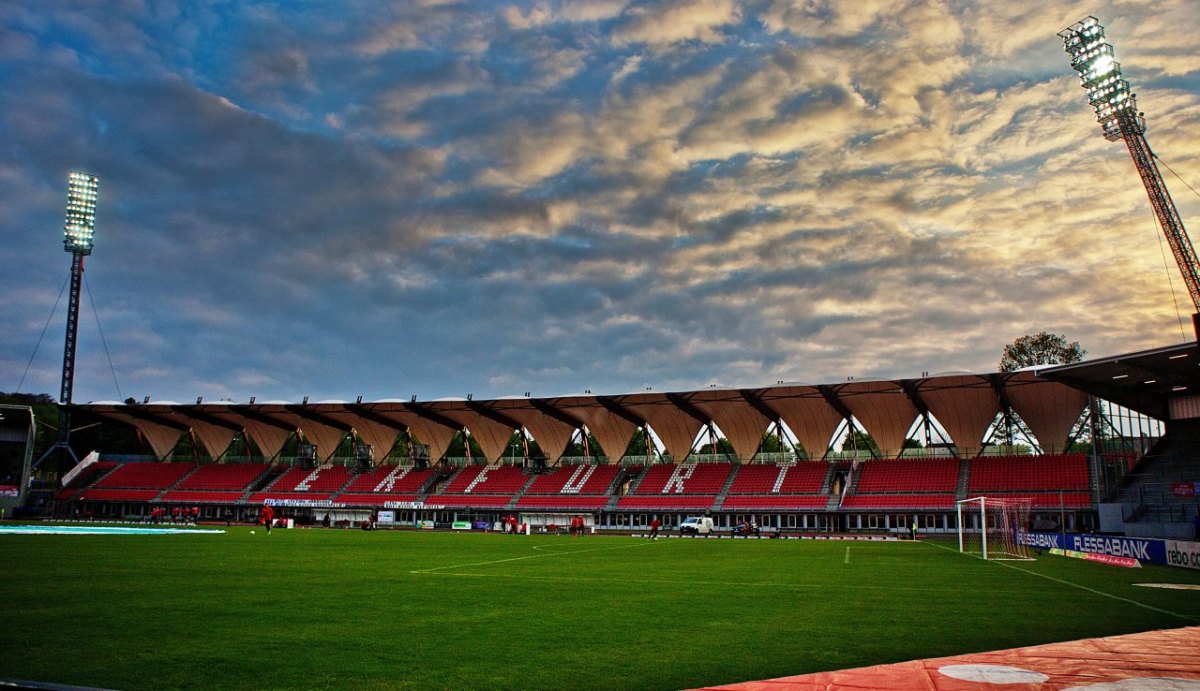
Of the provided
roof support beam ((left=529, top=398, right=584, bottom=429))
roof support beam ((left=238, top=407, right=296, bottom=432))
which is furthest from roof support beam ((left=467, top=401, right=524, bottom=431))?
roof support beam ((left=238, top=407, right=296, bottom=432))

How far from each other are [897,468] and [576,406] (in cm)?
2914

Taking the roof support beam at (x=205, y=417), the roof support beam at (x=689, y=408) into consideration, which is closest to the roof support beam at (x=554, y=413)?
the roof support beam at (x=689, y=408)

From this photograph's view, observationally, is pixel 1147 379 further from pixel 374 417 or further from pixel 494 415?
pixel 374 417

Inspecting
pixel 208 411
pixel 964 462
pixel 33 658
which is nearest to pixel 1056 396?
pixel 964 462

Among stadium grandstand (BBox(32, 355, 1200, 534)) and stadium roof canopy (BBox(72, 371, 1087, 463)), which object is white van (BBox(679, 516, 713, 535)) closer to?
stadium grandstand (BBox(32, 355, 1200, 534))

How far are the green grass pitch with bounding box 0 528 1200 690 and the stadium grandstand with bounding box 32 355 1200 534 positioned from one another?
28975 mm

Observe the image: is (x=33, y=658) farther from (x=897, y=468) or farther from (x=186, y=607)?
(x=897, y=468)

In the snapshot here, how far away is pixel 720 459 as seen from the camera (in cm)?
7612

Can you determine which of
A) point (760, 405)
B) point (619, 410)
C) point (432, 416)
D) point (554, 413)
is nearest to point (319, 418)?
point (432, 416)

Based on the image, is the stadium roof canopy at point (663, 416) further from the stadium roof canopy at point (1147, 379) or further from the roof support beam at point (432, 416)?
the stadium roof canopy at point (1147, 379)

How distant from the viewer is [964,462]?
64312 mm

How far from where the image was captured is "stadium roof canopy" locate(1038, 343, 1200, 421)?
37750 millimetres

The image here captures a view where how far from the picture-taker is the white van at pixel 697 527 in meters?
61.2

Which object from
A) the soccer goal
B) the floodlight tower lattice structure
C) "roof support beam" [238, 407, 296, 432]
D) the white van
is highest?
the floodlight tower lattice structure
